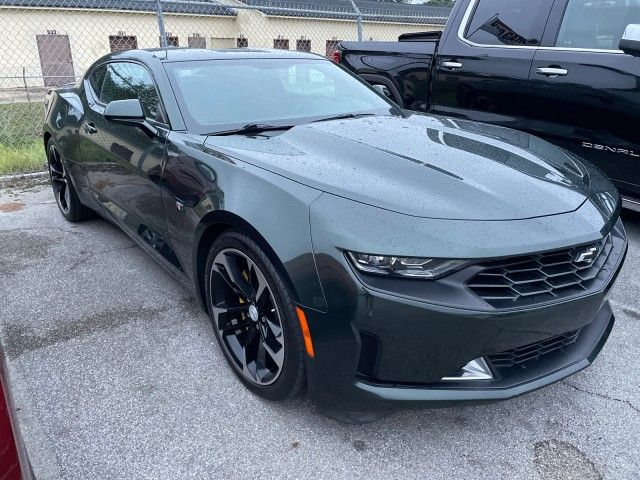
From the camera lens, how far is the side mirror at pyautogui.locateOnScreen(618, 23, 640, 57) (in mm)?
3312

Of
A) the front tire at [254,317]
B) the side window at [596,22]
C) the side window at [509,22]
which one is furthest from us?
the side window at [509,22]

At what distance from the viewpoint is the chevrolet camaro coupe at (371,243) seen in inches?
69.7


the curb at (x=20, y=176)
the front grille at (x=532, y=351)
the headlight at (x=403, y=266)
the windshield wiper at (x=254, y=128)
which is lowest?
the curb at (x=20, y=176)

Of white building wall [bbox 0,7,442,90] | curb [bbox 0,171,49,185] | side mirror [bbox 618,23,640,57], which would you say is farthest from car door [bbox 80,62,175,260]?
white building wall [bbox 0,7,442,90]

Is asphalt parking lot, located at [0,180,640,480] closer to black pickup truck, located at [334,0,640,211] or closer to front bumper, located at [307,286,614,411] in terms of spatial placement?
front bumper, located at [307,286,614,411]

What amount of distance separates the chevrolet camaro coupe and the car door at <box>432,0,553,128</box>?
1410mm

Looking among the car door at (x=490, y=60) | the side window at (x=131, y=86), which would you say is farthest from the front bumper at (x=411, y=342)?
the car door at (x=490, y=60)

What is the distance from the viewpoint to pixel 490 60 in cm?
429

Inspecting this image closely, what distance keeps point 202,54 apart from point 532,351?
100 inches

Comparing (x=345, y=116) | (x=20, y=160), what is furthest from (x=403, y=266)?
(x=20, y=160)

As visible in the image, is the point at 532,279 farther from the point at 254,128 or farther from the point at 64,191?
the point at 64,191

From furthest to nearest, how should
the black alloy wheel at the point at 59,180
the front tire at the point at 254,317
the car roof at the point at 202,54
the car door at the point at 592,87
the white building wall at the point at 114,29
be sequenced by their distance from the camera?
the white building wall at the point at 114,29 → the black alloy wheel at the point at 59,180 → the car door at the point at 592,87 → the car roof at the point at 202,54 → the front tire at the point at 254,317

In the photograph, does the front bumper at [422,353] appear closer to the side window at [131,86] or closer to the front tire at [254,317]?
the front tire at [254,317]

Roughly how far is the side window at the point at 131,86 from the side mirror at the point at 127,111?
9cm
